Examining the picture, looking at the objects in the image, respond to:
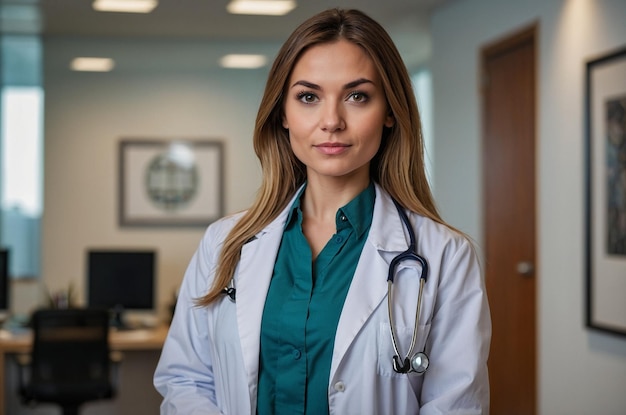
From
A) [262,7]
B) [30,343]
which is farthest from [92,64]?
[30,343]

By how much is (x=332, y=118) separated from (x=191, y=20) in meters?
4.72

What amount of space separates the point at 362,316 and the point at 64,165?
5280 mm

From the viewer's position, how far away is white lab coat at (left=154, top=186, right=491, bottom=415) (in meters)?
1.40

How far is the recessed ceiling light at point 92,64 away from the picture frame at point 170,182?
554mm

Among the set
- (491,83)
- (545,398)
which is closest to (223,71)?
(491,83)

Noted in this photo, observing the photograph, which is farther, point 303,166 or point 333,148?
point 303,166

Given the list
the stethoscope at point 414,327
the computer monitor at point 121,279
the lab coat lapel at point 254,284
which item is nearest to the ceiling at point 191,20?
the computer monitor at point 121,279

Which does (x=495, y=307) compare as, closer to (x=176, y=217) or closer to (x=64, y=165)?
(x=176, y=217)

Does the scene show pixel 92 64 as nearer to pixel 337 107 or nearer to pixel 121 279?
pixel 121 279

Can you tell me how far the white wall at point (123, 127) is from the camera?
6.31 metres

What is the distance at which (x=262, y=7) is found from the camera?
18.2 feet

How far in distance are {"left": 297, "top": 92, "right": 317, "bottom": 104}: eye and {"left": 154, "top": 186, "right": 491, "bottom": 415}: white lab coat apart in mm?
216

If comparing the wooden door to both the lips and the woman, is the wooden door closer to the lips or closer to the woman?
the woman

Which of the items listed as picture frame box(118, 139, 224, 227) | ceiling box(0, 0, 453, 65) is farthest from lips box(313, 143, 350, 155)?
picture frame box(118, 139, 224, 227)
